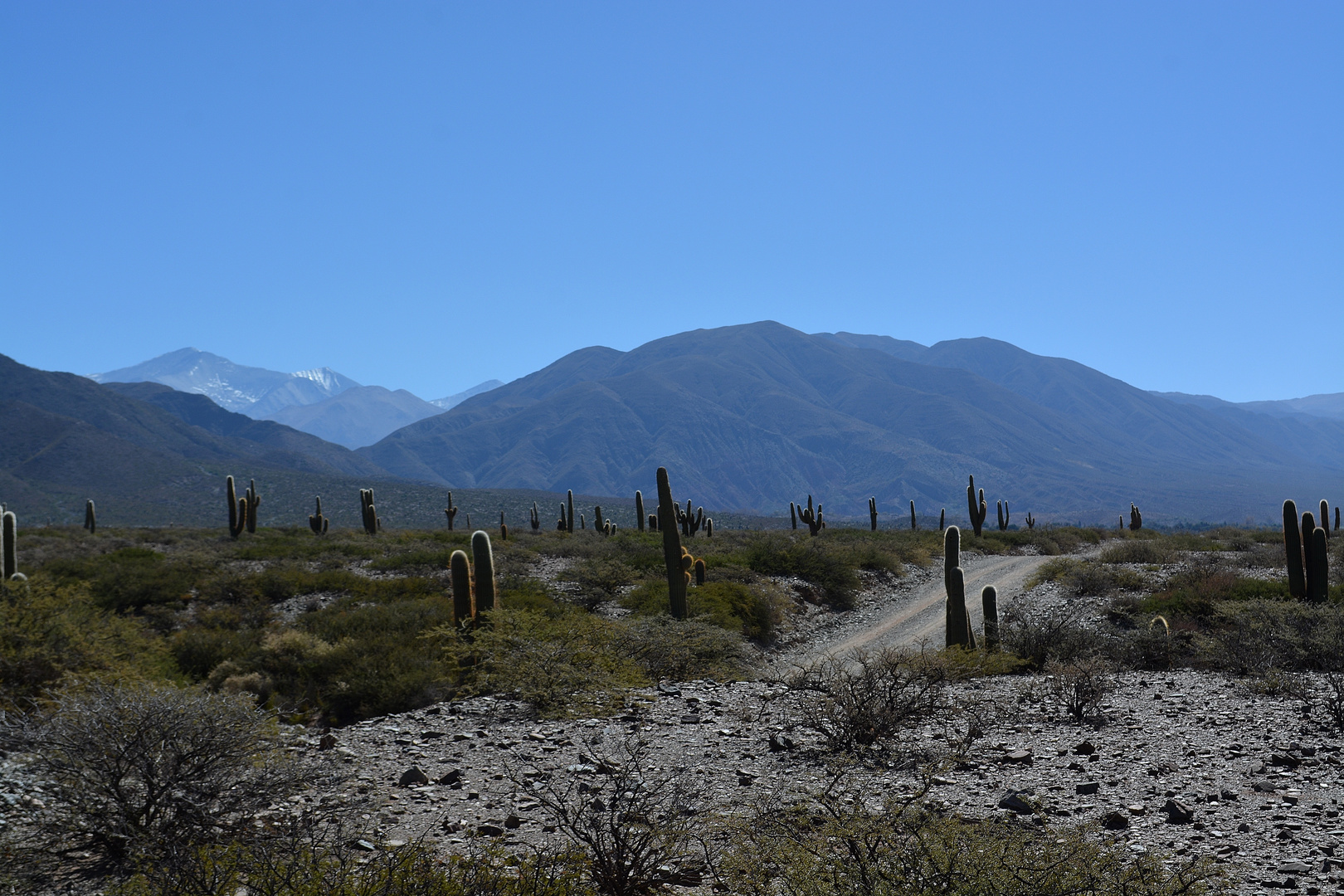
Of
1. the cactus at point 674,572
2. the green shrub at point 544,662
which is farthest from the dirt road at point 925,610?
the green shrub at point 544,662

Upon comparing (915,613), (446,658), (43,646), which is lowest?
(915,613)

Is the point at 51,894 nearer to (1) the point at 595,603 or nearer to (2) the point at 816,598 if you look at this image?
(1) the point at 595,603

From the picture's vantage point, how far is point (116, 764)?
A: 5.04m

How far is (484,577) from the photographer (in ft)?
40.2

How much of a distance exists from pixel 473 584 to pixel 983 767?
26.9 feet

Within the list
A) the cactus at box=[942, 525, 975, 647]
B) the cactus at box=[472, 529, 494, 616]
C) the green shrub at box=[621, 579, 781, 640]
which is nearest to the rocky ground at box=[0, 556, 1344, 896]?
the cactus at box=[472, 529, 494, 616]

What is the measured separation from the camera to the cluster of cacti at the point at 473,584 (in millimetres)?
11766

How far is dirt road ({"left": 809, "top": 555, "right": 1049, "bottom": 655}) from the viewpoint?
17.5 m

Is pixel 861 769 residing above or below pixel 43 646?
below

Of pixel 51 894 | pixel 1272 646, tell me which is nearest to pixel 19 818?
pixel 51 894

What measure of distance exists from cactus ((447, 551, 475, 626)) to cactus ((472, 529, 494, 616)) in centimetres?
15

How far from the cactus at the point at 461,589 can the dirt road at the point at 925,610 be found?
6120 millimetres

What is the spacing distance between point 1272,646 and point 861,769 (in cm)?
735

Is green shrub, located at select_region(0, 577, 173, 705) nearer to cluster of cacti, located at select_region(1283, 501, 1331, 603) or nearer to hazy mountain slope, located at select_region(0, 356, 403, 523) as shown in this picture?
cluster of cacti, located at select_region(1283, 501, 1331, 603)
